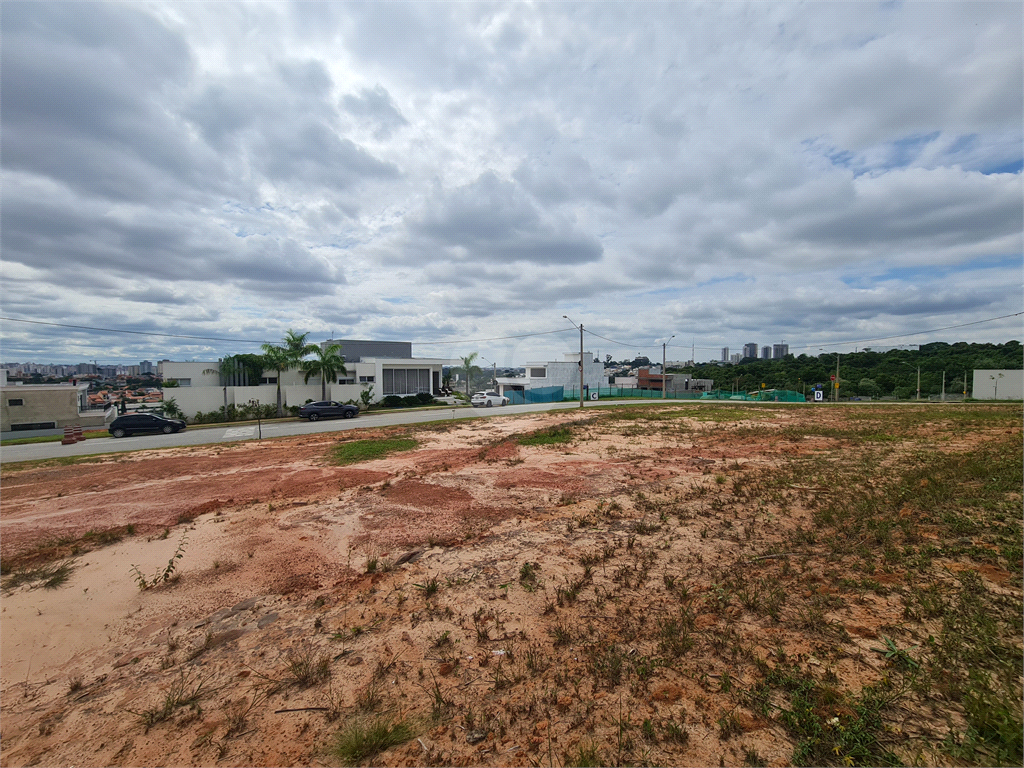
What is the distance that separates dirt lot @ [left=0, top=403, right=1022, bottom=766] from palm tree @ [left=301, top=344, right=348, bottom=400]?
3222 cm

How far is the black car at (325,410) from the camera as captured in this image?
33719 mm

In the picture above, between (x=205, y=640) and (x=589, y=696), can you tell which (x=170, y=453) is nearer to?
(x=205, y=640)

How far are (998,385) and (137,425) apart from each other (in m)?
80.2

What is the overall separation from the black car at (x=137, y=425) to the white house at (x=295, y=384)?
869 centimetres

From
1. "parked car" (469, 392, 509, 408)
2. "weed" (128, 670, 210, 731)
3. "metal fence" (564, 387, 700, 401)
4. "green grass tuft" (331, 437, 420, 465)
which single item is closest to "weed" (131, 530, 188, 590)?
"weed" (128, 670, 210, 731)

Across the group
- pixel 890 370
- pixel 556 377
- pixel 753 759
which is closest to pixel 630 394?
pixel 556 377

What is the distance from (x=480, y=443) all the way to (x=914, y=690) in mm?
15473

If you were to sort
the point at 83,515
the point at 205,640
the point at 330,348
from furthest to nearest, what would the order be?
the point at 330,348 < the point at 83,515 < the point at 205,640

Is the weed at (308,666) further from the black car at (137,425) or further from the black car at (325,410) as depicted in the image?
Answer: the black car at (325,410)

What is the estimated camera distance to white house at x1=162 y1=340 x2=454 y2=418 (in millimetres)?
35562

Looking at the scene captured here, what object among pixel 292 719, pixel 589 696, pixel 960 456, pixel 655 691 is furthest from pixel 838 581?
pixel 960 456

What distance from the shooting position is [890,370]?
71125 millimetres

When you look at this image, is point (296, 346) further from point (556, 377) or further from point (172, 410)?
point (556, 377)

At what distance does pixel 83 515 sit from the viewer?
9523 mm
